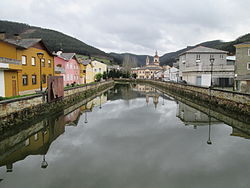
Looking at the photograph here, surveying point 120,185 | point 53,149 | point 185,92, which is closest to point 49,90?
point 53,149

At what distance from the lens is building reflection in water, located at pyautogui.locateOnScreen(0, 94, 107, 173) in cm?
714

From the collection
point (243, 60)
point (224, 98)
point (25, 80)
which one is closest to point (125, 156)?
point (224, 98)

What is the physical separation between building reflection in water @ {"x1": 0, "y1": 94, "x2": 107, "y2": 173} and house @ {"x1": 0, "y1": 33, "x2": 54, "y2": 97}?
4.97 m

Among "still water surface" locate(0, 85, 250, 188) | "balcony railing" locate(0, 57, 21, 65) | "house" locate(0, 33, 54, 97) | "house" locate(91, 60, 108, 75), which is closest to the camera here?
Answer: "still water surface" locate(0, 85, 250, 188)

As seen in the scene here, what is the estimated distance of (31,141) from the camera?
899 cm

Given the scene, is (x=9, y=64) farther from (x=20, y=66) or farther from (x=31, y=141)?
(x=31, y=141)

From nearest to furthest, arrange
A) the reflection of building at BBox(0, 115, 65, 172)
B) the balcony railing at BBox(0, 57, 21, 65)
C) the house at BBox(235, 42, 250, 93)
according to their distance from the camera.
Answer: the reflection of building at BBox(0, 115, 65, 172) → the balcony railing at BBox(0, 57, 21, 65) → the house at BBox(235, 42, 250, 93)

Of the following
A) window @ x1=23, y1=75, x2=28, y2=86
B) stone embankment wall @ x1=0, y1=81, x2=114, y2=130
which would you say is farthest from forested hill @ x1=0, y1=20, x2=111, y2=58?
stone embankment wall @ x1=0, y1=81, x2=114, y2=130

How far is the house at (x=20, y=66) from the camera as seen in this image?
16.2m

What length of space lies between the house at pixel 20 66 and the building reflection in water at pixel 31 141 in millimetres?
4967

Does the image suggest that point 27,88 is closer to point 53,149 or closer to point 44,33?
point 53,149

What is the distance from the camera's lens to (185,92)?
2700 cm

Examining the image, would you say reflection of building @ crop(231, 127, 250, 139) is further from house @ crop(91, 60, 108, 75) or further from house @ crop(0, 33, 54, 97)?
house @ crop(91, 60, 108, 75)

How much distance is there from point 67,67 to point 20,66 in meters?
17.6
